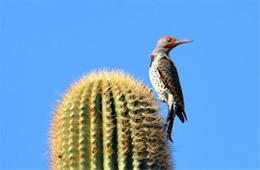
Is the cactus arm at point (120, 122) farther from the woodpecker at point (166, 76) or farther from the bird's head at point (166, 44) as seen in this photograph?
the bird's head at point (166, 44)

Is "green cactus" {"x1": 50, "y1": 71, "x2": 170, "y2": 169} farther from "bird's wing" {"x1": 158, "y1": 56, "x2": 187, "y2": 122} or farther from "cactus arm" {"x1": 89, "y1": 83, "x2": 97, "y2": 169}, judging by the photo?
"bird's wing" {"x1": 158, "y1": 56, "x2": 187, "y2": 122}

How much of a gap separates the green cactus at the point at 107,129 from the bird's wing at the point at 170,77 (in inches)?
152

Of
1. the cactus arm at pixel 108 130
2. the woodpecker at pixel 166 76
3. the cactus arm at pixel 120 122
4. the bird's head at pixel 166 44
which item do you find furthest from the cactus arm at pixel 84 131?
the bird's head at pixel 166 44

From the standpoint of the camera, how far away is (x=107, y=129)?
17.4 ft

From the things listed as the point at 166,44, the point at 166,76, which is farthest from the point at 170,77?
the point at 166,44

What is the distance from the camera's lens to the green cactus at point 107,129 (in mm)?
5227

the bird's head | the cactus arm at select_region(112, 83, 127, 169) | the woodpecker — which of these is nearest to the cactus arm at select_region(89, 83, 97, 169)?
the cactus arm at select_region(112, 83, 127, 169)

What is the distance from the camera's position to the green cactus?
523cm

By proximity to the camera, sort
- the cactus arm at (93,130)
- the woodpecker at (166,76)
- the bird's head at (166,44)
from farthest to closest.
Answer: the bird's head at (166,44), the woodpecker at (166,76), the cactus arm at (93,130)

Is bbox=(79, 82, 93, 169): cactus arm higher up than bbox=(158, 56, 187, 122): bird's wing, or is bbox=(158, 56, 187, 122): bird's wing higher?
bbox=(158, 56, 187, 122): bird's wing

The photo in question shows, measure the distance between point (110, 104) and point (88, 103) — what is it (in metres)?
0.21

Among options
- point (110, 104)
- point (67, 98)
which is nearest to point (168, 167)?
point (110, 104)

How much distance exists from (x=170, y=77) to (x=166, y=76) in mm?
100

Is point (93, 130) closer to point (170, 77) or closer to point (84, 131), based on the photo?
point (84, 131)
